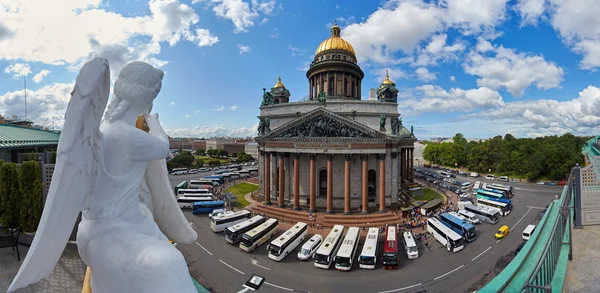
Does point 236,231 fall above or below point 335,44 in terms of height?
below

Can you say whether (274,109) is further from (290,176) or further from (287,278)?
(287,278)

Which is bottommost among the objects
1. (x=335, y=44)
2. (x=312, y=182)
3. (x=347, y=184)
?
(x=347, y=184)

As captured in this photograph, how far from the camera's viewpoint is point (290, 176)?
30969 millimetres

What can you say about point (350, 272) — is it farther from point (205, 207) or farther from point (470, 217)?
point (205, 207)

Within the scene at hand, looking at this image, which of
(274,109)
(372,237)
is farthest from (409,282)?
(274,109)

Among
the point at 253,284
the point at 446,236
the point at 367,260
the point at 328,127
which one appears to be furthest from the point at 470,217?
the point at 253,284

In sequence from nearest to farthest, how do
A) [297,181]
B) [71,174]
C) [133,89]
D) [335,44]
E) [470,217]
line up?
[71,174] → [133,89] → [470,217] → [297,181] → [335,44]

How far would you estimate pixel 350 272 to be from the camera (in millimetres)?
15578

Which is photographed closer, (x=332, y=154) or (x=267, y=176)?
(x=332, y=154)

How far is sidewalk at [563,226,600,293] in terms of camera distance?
222 inches

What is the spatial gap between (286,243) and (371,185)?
47.0 feet

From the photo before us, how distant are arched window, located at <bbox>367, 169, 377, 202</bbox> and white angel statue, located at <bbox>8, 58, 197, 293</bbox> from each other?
1054 inches

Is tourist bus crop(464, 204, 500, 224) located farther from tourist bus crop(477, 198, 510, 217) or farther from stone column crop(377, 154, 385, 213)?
stone column crop(377, 154, 385, 213)

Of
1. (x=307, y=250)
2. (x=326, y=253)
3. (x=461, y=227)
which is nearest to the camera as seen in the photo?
(x=326, y=253)
